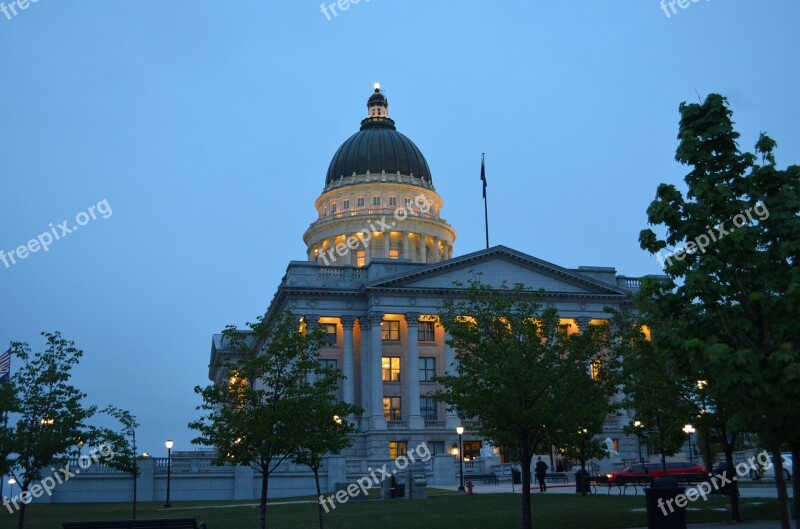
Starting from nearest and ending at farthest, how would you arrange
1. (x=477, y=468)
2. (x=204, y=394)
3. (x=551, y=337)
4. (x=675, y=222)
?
1. (x=675, y=222)
2. (x=204, y=394)
3. (x=551, y=337)
4. (x=477, y=468)

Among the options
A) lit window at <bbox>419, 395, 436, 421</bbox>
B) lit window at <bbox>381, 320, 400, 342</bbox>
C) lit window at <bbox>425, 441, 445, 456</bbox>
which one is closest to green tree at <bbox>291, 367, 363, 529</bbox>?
lit window at <bbox>425, 441, 445, 456</bbox>

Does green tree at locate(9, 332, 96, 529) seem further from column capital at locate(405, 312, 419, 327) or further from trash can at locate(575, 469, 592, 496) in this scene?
column capital at locate(405, 312, 419, 327)

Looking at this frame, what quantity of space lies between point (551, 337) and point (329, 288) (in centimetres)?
5238

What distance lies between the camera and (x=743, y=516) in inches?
1147

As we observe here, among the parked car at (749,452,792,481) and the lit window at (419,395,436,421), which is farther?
the lit window at (419,395,436,421)

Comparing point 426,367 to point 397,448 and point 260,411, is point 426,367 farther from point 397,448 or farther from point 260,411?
point 260,411

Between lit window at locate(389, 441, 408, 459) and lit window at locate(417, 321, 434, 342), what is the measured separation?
10.0 metres

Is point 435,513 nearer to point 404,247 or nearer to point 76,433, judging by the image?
point 76,433

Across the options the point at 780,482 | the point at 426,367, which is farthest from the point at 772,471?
the point at 426,367

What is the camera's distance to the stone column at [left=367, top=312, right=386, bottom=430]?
7731 centimetres

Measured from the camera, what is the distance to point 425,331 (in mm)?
83750

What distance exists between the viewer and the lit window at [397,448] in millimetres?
78062

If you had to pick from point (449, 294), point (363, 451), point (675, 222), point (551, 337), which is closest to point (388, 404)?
point (363, 451)

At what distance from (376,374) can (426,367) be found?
635 cm
